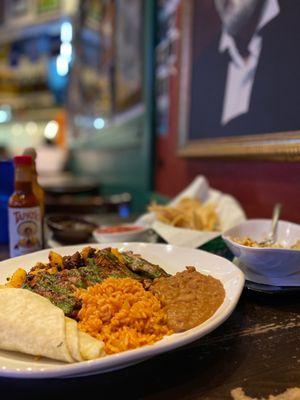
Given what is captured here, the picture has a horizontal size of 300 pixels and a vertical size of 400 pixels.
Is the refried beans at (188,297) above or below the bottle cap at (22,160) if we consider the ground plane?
below

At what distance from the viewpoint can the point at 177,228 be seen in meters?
1.44

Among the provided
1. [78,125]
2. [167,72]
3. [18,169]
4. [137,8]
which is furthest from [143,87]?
[78,125]

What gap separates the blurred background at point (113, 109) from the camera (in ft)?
6.97

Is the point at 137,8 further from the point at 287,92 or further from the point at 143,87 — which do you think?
the point at 287,92

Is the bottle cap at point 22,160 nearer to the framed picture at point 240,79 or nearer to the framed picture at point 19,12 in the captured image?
the framed picture at point 240,79

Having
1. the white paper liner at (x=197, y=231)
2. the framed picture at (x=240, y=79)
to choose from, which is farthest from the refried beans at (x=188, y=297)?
the framed picture at (x=240, y=79)

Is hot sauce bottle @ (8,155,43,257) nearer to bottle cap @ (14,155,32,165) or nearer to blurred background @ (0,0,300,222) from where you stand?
bottle cap @ (14,155,32,165)

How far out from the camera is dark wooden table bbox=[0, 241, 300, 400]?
66 centimetres

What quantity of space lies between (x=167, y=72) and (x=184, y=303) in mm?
2218

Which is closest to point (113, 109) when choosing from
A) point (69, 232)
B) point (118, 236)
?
point (69, 232)

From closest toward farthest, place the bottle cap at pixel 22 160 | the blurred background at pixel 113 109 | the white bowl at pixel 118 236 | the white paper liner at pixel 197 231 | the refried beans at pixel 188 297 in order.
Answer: the refried beans at pixel 188 297 → the bottle cap at pixel 22 160 → the white paper liner at pixel 197 231 → the white bowl at pixel 118 236 → the blurred background at pixel 113 109

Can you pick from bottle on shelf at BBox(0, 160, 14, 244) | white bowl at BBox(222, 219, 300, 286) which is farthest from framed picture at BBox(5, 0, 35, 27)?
white bowl at BBox(222, 219, 300, 286)

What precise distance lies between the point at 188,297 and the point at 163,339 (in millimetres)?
141

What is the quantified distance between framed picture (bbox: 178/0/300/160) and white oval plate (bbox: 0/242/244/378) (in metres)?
0.66
